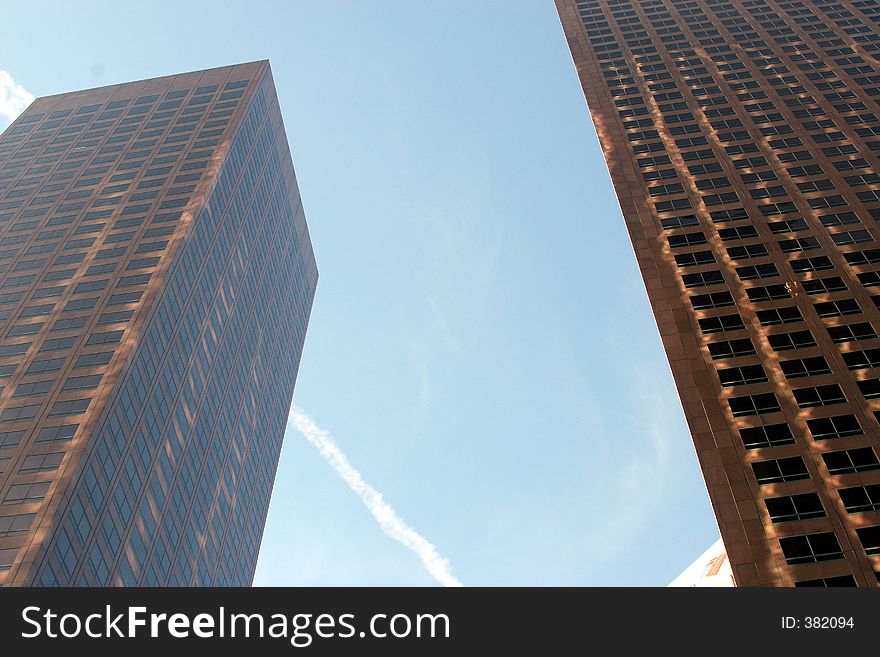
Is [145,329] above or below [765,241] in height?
below

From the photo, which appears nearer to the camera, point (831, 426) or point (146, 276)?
point (831, 426)

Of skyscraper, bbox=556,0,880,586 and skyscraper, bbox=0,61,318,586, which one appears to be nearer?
skyscraper, bbox=556,0,880,586

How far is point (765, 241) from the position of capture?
8044cm

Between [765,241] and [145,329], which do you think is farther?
[145,329]

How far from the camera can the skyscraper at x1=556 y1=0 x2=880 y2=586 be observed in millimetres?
58062

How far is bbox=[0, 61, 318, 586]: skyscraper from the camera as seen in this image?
269ft

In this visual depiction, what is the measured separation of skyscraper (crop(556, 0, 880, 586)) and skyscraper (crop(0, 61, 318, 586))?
186ft

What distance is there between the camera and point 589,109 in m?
105

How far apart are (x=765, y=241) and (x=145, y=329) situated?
2710 inches
